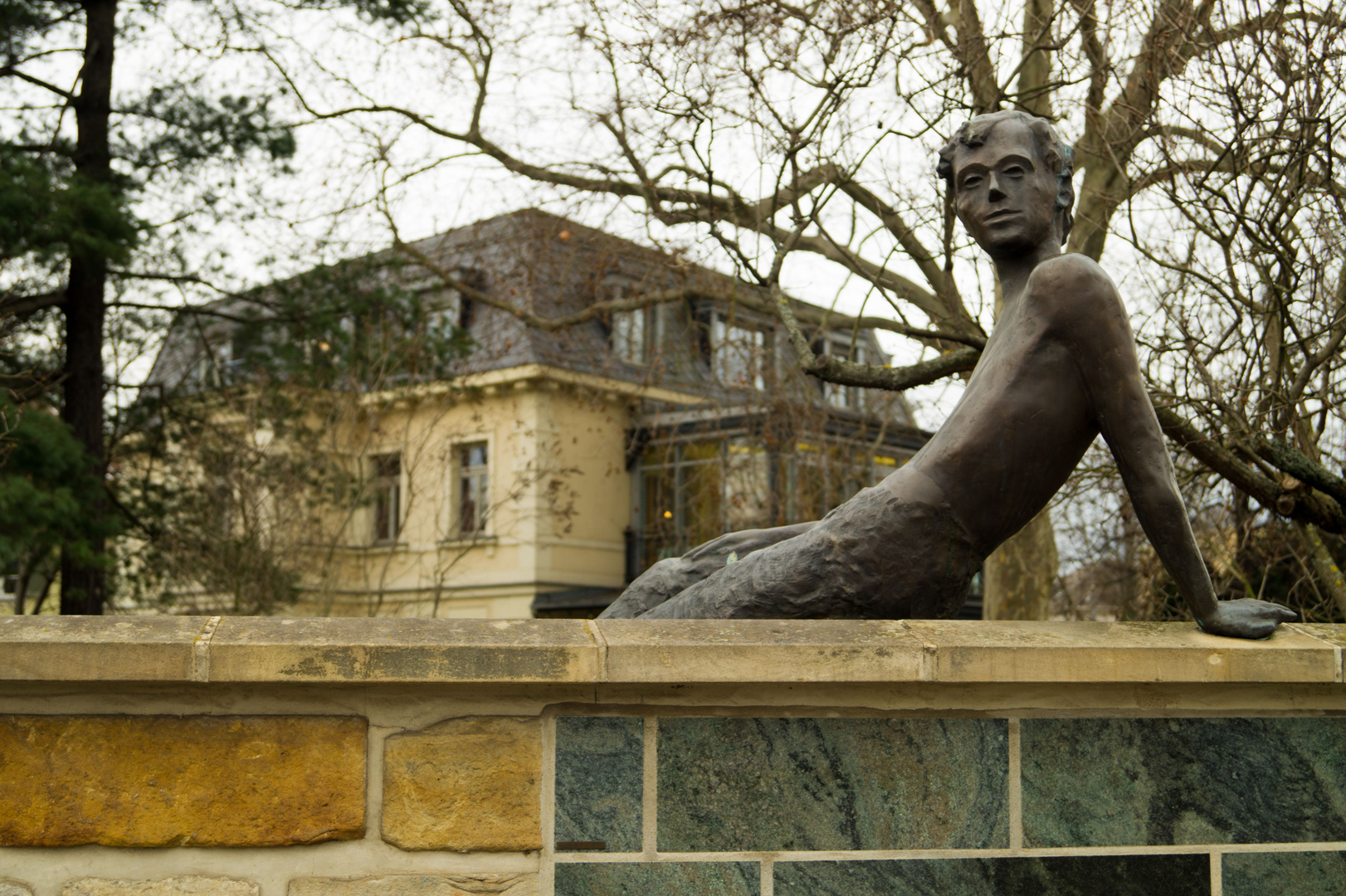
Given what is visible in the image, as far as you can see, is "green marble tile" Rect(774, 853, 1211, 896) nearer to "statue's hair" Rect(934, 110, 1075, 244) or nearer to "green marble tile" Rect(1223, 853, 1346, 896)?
"green marble tile" Rect(1223, 853, 1346, 896)

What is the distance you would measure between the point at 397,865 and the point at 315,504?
1414 centimetres

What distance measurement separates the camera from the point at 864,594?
3203 mm

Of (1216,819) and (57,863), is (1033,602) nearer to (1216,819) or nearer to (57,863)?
(1216,819)

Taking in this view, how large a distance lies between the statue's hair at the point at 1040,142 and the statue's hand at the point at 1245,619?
1.06 meters

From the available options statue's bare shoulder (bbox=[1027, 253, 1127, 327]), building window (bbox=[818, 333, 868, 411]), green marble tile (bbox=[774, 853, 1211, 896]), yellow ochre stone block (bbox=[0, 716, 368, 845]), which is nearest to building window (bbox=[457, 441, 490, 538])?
building window (bbox=[818, 333, 868, 411])

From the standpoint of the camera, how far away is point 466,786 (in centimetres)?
257

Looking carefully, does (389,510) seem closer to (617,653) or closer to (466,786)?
(466,786)

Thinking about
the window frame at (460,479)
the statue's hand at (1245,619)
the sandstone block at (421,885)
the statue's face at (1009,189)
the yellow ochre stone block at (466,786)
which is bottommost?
the sandstone block at (421,885)

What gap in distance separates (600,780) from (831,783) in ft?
1.49

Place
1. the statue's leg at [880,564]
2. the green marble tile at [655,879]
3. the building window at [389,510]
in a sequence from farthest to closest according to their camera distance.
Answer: the building window at [389,510], the statue's leg at [880,564], the green marble tile at [655,879]

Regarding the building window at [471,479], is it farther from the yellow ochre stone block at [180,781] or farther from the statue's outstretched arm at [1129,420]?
the yellow ochre stone block at [180,781]

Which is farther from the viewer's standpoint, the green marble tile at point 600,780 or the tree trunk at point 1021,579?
the tree trunk at point 1021,579

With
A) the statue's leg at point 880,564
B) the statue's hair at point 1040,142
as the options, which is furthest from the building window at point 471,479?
the statue's hair at point 1040,142

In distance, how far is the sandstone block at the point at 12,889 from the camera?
2453mm
